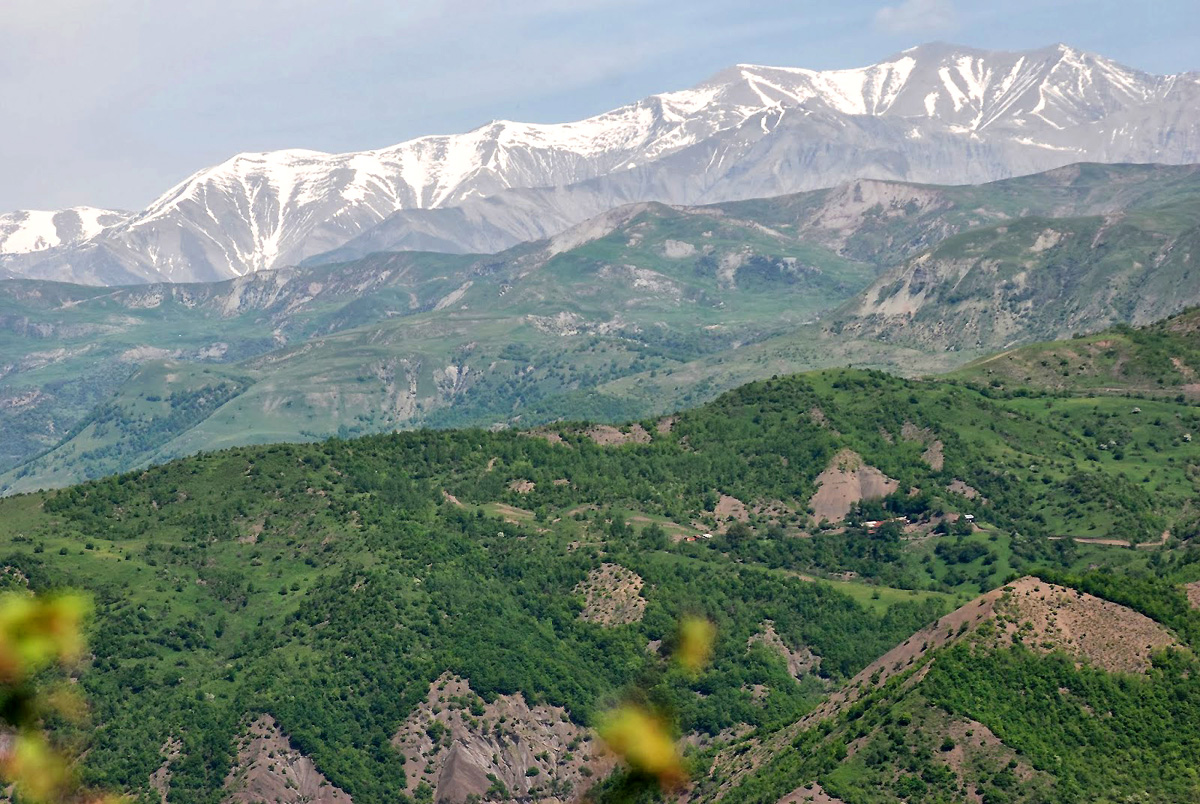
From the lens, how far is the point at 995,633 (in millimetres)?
197750

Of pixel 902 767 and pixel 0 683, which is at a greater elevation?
pixel 0 683

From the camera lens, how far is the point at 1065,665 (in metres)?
194

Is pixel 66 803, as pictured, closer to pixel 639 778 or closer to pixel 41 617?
pixel 639 778

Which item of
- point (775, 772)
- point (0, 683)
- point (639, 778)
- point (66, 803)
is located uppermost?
point (0, 683)

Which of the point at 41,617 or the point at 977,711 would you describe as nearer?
the point at 41,617

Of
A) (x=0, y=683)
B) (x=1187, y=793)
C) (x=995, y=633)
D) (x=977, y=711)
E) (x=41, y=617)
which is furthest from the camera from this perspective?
(x=995, y=633)

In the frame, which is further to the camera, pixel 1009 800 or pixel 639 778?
pixel 1009 800

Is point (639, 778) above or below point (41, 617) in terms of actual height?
below

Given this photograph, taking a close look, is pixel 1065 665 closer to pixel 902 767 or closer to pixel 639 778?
pixel 902 767

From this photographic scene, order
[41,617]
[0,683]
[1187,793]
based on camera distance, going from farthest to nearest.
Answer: [1187,793], [0,683], [41,617]

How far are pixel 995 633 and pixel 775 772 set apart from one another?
31.3 metres

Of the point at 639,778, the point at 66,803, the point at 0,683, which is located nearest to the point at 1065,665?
the point at 639,778

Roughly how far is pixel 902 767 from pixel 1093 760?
21.3 meters

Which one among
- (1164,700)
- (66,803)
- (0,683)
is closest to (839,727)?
(1164,700)
